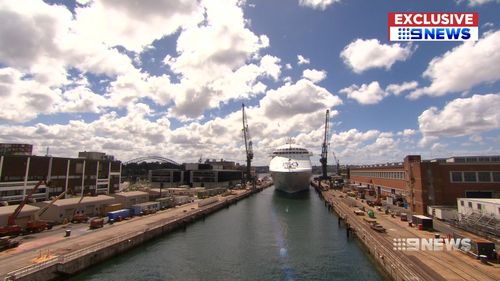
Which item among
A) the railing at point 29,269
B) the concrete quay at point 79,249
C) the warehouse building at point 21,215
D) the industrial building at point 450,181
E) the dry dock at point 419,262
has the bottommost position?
the concrete quay at point 79,249

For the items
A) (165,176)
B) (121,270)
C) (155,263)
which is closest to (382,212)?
(155,263)

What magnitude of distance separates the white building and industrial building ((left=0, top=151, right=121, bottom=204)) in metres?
80.2

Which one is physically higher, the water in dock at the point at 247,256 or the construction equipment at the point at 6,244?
the construction equipment at the point at 6,244

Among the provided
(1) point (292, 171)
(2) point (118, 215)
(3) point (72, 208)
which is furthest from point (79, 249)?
(1) point (292, 171)

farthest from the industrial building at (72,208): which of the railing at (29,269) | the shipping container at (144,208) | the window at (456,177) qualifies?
the window at (456,177)

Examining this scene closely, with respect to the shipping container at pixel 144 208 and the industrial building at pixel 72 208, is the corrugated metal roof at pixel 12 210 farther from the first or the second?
the shipping container at pixel 144 208

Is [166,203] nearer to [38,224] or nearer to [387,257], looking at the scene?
[38,224]

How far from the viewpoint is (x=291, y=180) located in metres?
114

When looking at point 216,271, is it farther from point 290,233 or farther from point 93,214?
point 93,214

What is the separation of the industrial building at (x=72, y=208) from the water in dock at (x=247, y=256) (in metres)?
21.2

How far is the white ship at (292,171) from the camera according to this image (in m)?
113

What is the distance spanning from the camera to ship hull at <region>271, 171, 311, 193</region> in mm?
112769

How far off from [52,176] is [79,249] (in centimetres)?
4612

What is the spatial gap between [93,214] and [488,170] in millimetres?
84042
